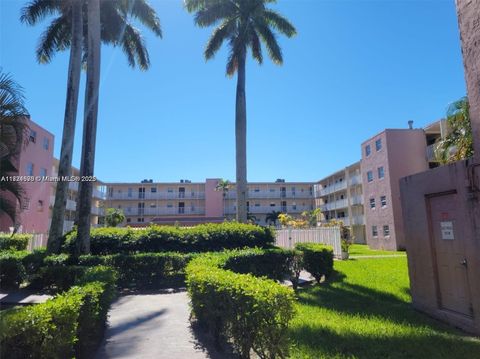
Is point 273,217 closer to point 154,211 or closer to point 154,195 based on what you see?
point 154,211

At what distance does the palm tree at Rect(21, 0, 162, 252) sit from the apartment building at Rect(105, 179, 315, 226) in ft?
131

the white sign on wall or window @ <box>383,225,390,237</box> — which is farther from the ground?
window @ <box>383,225,390,237</box>

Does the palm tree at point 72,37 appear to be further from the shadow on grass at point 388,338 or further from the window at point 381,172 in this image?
the window at point 381,172

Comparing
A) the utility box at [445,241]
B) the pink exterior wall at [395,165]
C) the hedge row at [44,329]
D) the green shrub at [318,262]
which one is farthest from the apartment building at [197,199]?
the hedge row at [44,329]

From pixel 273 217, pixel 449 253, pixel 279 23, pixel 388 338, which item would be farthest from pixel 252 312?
pixel 273 217

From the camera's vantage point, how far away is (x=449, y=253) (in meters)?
6.95

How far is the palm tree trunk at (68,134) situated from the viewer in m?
14.3

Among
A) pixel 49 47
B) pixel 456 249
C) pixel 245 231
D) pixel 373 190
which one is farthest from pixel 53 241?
pixel 373 190

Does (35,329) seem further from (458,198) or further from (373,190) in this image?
(373,190)

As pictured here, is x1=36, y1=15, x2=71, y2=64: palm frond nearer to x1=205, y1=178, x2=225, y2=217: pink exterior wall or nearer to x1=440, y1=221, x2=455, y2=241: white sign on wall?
x1=440, y1=221, x2=455, y2=241: white sign on wall

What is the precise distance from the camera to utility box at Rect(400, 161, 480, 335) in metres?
6.27

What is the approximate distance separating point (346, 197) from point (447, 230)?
42050 mm

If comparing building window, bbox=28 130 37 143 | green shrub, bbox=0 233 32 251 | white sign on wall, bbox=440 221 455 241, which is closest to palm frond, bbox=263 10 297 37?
white sign on wall, bbox=440 221 455 241

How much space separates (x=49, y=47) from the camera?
744 inches
